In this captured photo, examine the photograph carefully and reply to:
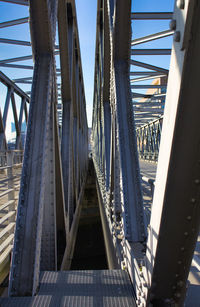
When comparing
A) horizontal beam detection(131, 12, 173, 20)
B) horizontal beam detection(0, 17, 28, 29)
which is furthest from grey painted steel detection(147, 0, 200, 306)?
horizontal beam detection(0, 17, 28, 29)

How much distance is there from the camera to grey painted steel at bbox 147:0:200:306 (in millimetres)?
1199

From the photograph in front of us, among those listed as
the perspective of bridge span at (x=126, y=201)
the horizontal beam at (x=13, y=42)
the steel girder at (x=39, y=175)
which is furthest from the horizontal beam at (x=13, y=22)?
the steel girder at (x=39, y=175)

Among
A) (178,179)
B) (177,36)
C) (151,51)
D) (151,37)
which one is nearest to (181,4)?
(177,36)

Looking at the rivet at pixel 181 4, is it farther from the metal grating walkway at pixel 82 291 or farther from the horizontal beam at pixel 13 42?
the horizontal beam at pixel 13 42

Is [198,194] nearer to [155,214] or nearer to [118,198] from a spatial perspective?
[155,214]

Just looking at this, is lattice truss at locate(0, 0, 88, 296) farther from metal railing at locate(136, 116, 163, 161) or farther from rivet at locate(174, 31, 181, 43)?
metal railing at locate(136, 116, 163, 161)

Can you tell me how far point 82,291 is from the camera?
2.13m

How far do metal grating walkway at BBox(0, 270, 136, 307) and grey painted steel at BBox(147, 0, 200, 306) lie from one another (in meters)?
0.53

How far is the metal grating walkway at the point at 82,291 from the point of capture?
1.93 metres

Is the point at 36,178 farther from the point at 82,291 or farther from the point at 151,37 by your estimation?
the point at 151,37

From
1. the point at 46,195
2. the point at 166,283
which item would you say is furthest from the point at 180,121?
the point at 46,195

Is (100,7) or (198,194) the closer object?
(198,194)

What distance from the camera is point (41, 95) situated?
9.84 feet

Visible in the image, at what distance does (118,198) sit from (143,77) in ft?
24.1
